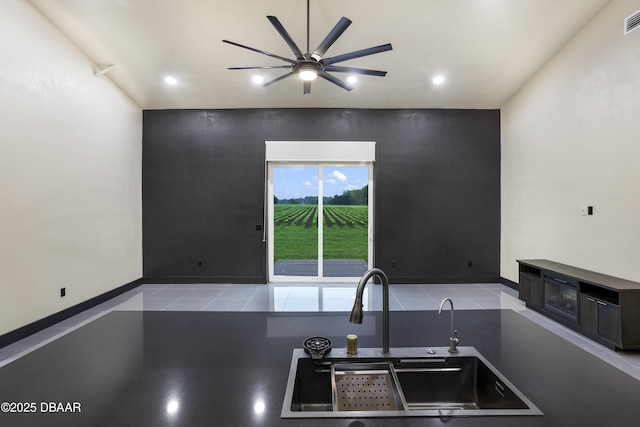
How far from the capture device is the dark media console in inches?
118

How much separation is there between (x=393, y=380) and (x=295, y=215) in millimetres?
5065

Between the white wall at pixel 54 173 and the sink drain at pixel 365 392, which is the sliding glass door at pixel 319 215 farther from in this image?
the sink drain at pixel 365 392

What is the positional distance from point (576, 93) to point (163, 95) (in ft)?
20.8

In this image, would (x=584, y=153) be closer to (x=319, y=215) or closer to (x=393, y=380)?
(x=319, y=215)

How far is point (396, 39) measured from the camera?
4.15 metres

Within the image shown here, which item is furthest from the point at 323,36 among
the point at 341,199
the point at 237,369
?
the point at 237,369

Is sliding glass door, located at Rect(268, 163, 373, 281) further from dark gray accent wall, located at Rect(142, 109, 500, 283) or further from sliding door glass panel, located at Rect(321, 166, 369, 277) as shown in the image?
dark gray accent wall, located at Rect(142, 109, 500, 283)

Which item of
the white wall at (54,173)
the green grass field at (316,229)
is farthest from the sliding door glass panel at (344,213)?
the white wall at (54,173)

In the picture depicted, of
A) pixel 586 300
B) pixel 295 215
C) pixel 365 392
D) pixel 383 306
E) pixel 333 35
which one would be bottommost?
pixel 586 300

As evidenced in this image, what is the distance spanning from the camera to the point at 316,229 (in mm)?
6066

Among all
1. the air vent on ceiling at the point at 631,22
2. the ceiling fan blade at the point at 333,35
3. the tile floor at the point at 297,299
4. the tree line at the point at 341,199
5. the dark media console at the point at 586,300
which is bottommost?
the tile floor at the point at 297,299

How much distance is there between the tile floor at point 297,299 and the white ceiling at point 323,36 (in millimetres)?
3454

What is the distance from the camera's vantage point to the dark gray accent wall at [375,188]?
19.0 feet

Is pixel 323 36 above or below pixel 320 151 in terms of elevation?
above
